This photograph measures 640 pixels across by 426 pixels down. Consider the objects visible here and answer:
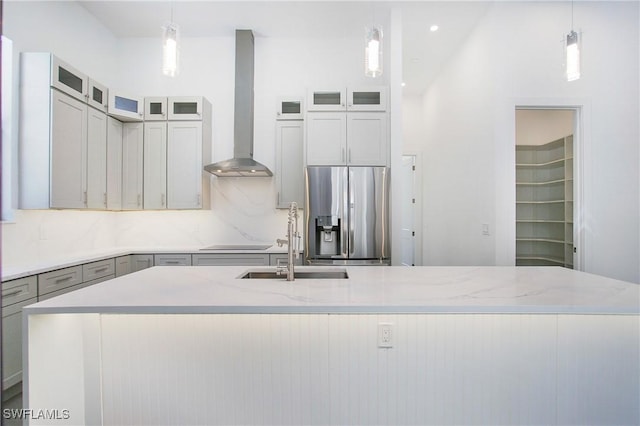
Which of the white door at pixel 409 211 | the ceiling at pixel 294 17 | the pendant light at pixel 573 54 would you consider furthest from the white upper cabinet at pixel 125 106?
the white door at pixel 409 211

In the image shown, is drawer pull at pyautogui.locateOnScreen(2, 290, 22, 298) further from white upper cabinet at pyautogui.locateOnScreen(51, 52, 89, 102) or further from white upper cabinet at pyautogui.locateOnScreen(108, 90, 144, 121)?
white upper cabinet at pyautogui.locateOnScreen(108, 90, 144, 121)

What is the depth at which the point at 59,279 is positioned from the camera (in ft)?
7.89

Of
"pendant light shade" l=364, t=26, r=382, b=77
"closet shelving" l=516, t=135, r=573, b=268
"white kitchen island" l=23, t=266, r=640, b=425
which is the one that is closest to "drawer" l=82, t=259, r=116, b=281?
"white kitchen island" l=23, t=266, r=640, b=425

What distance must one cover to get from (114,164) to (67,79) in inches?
35.2

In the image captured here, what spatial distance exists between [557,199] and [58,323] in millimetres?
4986

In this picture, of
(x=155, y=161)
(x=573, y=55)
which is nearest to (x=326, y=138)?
(x=155, y=161)

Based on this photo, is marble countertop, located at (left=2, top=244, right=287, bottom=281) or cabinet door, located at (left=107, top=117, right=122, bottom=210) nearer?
marble countertop, located at (left=2, top=244, right=287, bottom=281)

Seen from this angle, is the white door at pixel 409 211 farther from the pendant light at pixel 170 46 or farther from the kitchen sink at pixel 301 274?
the pendant light at pixel 170 46

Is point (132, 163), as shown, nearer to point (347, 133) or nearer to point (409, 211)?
point (347, 133)

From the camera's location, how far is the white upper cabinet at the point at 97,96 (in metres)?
2.97

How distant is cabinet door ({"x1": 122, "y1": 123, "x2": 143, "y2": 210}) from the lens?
3.43 m

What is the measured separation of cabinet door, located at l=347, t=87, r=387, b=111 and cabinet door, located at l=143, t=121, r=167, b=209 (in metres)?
2.10

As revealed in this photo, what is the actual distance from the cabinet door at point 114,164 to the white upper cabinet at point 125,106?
0.10m

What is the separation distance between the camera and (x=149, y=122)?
344 centimetres
